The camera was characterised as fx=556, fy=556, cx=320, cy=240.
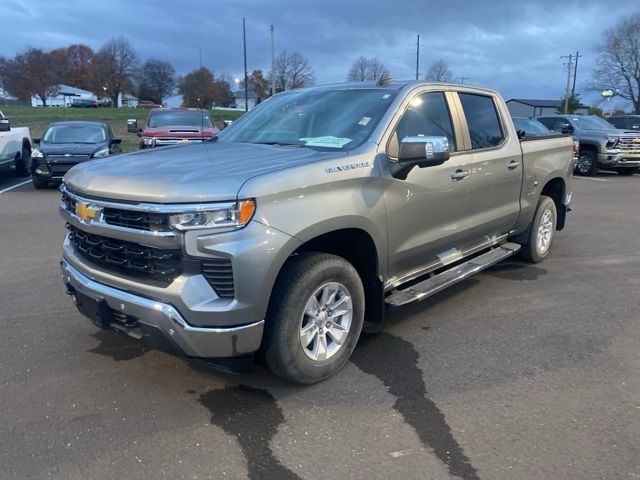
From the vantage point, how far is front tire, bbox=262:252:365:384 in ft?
10.4

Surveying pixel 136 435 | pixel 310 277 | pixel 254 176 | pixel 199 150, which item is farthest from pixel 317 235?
pixel 136 435

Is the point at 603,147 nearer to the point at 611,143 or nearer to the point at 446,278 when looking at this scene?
the point at 611,143

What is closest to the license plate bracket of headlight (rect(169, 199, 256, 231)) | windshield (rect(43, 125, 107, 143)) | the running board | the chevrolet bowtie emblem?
the chevrolet bowtie emblem

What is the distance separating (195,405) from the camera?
10.8 ft

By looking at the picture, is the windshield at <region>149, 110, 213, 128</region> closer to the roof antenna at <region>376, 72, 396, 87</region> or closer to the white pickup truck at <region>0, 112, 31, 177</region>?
the white pickup truck at <region>0, 112, 31, 177</region>

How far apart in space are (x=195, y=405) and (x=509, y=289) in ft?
11.4

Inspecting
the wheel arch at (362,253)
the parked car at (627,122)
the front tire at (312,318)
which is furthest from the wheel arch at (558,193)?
the parked car at (627,122)

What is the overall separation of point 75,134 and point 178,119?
2.51m

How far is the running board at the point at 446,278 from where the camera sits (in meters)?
4.00

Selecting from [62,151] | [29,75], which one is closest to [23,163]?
[62,151]

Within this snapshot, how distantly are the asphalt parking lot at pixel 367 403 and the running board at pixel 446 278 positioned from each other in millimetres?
394

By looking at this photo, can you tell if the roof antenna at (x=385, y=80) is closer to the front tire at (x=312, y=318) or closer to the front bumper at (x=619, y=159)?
the front tire at (x=312, y=318)

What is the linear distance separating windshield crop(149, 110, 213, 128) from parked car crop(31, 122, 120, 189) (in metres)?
1.29

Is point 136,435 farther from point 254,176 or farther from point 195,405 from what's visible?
point 254,176
